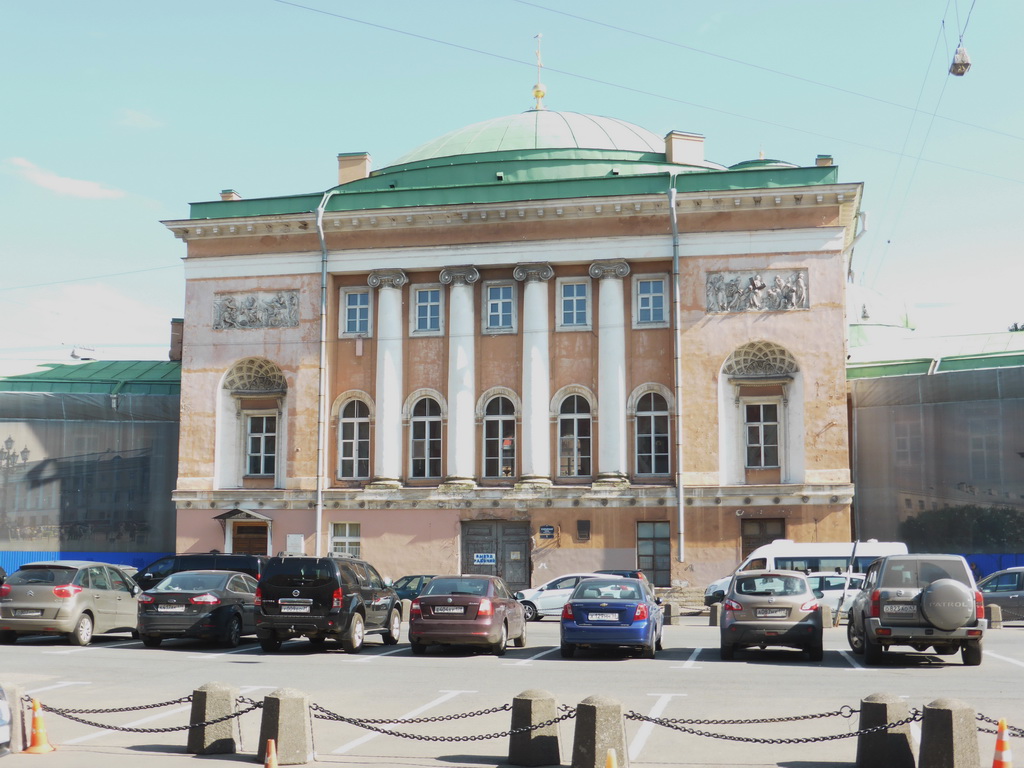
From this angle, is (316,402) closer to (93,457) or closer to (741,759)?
(93,457)

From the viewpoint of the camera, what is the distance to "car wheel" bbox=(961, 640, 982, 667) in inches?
725

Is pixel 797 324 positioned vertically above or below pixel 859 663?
above

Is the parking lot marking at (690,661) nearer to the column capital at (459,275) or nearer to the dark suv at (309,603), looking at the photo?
the dark suv at (309,603)

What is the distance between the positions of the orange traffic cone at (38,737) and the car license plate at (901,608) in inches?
494

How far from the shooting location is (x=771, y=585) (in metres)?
19.8

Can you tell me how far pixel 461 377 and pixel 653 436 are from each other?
6545mm

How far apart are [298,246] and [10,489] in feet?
45.6

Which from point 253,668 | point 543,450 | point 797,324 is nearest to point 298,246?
point 543,450

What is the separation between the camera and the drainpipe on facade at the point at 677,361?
36.8 meters

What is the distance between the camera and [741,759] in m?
10.8

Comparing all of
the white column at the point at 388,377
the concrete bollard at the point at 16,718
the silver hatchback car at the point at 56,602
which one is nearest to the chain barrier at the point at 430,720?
the concrete bollard at the point at 16,718

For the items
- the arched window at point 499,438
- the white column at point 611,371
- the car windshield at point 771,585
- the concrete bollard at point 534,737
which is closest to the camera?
the concrete bollard at point 534,737

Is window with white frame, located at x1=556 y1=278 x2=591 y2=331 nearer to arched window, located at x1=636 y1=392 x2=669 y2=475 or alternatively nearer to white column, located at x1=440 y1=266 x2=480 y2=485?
white column, located at x1=440 y1=266 x2=480 y2=485

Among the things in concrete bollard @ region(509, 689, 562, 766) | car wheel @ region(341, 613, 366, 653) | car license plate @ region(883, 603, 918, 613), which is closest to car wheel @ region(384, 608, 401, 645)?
car wheel @ region(341, 613, 366, 653)
